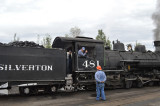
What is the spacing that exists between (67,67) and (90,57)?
1.34 meters

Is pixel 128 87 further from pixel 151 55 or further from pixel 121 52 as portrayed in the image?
pixel 151 55

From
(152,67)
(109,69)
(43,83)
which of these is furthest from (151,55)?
(43,83)

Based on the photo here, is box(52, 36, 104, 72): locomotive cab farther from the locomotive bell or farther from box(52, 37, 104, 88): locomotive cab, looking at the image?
the locomotive bell

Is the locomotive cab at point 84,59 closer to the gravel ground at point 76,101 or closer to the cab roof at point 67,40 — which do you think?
the cab roof at point 67,40

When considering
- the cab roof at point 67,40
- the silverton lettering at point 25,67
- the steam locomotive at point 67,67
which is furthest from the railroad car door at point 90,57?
the silverton lettering at point 25,67

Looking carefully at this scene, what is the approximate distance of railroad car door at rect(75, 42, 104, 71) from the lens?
321 inches

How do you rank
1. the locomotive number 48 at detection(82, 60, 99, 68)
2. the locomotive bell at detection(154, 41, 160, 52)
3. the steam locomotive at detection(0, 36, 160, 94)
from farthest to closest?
the locomotive bell at detection(154, 41, 160, 52), the locomotive number 48 at detection(82, 60, 99, 68), the steam locomotive at detection(0, 36, 160, 94)

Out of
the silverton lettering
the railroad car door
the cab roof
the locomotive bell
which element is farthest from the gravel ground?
the locomotive bell

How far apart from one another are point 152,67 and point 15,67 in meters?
9.36

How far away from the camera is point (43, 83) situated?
24.1ft

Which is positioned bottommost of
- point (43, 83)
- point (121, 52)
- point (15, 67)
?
point (43, 83)

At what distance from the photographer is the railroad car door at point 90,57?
8.16m

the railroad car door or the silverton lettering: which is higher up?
the railroad car door

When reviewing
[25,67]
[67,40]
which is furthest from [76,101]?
[67,40]
